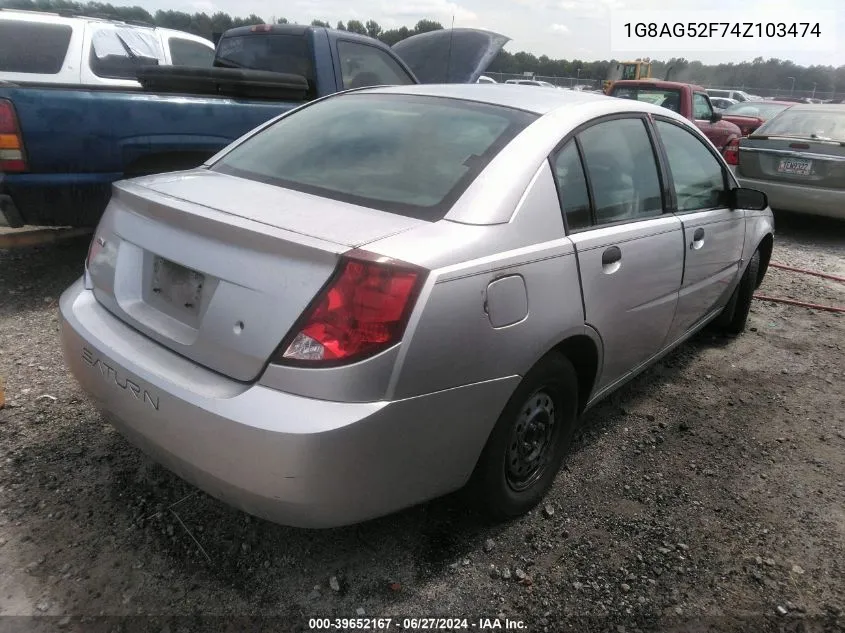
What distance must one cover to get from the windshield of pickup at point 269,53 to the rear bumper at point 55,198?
2.12 metres

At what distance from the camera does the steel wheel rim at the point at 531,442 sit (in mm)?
2375

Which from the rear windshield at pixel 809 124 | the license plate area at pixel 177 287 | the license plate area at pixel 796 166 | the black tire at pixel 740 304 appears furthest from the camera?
the rear windshield at pixel 809 124

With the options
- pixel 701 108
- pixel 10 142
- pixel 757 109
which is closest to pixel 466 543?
pixel 10 142

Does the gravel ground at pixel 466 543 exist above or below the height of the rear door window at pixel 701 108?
below

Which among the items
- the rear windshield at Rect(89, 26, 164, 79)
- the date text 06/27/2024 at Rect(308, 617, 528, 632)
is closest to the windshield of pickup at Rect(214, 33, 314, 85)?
the rear windshield at Rect(89, 26, 164, 79)

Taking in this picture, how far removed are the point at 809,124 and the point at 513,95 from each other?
685cm

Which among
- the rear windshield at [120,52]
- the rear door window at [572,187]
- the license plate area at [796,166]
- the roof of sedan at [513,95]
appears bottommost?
the license plate area at [796,166]

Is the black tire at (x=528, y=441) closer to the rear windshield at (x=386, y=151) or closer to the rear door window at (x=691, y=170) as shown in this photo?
the rear windshield at (x=386, y=151)

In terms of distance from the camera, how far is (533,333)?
2156 millimetres

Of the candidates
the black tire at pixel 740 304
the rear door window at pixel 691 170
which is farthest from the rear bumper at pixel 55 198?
the black tire at pixel 740 304

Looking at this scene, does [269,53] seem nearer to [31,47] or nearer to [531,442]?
[31,47]

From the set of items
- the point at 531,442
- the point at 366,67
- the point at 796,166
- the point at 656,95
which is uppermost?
the point at 366,67

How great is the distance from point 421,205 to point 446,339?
518 millimetres

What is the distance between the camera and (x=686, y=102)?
29.7ft
